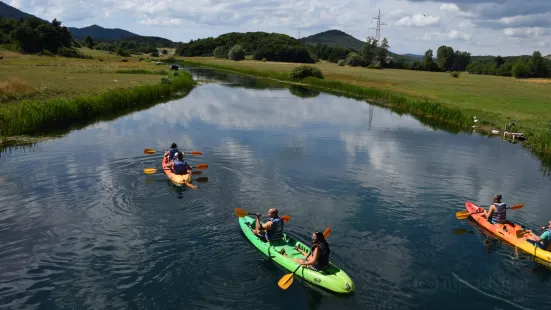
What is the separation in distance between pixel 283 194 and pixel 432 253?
27.0 ft

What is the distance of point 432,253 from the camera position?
53.5 ft

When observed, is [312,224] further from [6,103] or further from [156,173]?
[6,103]

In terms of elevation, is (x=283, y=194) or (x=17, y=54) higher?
(x=17, y=54)

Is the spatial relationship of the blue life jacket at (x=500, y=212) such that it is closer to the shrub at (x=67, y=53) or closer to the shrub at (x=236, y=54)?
the shrub at (x=67, y=53)

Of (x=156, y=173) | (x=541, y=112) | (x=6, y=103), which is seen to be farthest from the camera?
(x=541, y=112)

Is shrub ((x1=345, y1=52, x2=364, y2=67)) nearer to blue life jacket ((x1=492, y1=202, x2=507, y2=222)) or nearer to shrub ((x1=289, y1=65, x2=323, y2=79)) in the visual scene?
shrub ((x1=289, y1=65, x2=323, y2=79))

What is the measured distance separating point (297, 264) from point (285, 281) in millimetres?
967

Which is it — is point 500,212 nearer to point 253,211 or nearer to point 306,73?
point 253,211

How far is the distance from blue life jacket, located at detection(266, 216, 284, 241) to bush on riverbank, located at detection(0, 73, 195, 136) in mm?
25263

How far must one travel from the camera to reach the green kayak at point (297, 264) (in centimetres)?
1323

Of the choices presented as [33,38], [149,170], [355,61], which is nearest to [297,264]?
→ [149,170]

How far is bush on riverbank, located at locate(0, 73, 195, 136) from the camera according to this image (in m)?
32.5

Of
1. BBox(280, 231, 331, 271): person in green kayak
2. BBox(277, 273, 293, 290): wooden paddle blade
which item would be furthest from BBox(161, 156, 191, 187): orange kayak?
BBox(280, 231, 331, 271): person in green kayak

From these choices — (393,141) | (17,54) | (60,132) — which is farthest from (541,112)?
(17,54)
